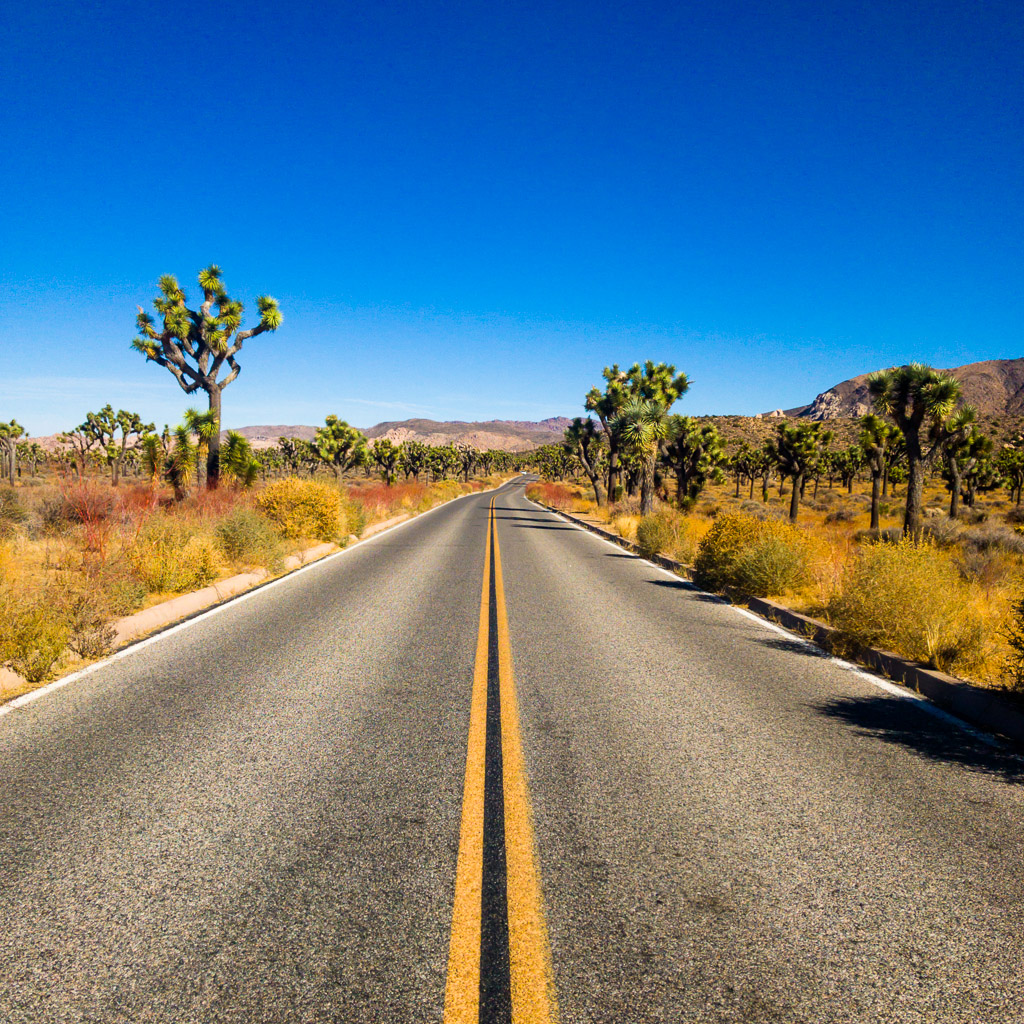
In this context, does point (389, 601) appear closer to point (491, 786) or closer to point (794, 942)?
point (491, 786)

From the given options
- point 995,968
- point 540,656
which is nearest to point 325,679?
point 540,656

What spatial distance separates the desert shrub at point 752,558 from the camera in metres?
10.7

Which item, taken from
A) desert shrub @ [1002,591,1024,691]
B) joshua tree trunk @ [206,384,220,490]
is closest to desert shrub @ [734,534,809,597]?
desert shrub @ [1002,591,1024,691]

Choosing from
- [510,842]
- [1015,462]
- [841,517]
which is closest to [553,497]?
[841,517]

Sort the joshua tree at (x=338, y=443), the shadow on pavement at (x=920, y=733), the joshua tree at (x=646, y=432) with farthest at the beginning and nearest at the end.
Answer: the joshua tree at (x=338, y=443) < the joshua tree at (x=646, y=432) < the shadow on pavement at (x=920, y=733)

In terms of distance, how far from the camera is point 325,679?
6172mm

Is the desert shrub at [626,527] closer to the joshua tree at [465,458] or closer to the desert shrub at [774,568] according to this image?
the desert shrub at [774,568]

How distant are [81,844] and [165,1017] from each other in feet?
4.86

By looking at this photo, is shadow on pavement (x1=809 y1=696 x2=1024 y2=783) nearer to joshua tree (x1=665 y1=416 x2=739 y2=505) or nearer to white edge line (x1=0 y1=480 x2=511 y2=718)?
white edge line (x1=0 y1=480 x2=511 y2=718)

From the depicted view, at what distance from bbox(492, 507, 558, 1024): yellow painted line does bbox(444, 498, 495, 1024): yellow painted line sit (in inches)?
5.7

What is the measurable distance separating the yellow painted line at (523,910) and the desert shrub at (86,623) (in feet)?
15.3

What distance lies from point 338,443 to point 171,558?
43.8 metres

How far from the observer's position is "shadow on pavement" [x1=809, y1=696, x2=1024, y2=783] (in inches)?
175

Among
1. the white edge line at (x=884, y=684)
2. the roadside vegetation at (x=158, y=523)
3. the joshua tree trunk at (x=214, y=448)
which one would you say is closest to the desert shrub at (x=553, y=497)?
the roadside vegetation at (x=158, y=523)
